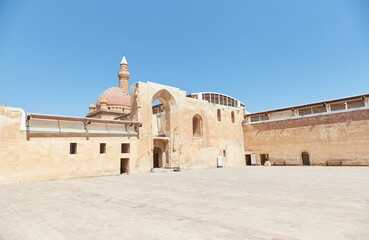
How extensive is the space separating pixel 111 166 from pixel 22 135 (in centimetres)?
631

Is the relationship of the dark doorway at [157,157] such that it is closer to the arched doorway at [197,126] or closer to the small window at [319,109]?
the arched doorway at [197,126]

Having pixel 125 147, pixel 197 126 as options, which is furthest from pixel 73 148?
pixel 197 126

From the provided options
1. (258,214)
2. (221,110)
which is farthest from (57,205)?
(221,110)

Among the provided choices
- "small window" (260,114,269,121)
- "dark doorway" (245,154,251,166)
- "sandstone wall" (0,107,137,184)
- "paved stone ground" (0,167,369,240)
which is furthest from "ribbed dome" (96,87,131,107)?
"paved stone ground" (0,167,369,240)

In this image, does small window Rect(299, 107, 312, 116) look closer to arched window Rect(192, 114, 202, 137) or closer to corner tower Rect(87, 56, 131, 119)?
arched window Rect(192, 114, 202, 137)

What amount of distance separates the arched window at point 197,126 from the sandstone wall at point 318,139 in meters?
7.08

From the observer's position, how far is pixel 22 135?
13.5 metres

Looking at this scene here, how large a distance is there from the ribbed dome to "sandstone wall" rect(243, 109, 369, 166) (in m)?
20.6

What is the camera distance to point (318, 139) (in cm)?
2205

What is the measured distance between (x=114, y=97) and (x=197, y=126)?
1673 centimetres

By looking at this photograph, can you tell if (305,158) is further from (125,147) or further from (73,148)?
(73,148)

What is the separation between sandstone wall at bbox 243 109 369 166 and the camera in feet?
65.3

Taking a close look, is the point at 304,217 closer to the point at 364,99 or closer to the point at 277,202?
the point at 277,202

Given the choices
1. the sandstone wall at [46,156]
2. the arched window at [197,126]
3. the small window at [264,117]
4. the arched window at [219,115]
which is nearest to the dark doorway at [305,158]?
the small window at [264,117]
